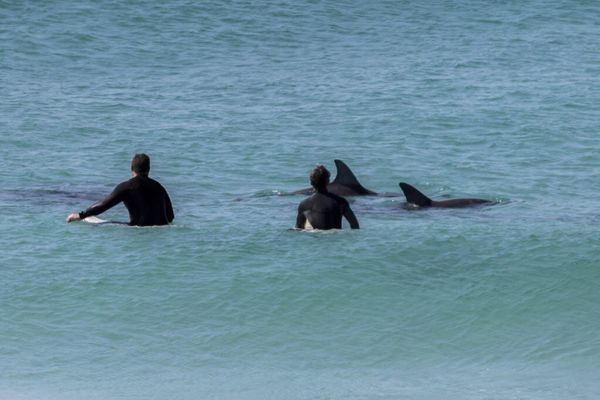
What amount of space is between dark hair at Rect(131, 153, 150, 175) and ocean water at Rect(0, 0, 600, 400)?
2.51 feet

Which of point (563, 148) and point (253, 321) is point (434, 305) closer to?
point (253, 321)

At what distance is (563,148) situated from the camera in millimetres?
24359

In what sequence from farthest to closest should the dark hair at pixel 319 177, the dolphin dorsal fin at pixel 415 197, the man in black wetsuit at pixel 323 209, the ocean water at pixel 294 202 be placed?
the dolphin dorsal fin at pixel 415 197, the man in black wetsuit at pixel 323 209, the dark hair at pixel 319 177, the ocean water at pixel 294 202

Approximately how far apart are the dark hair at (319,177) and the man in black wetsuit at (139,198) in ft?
6.14

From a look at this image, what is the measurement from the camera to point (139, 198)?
54.4 feet

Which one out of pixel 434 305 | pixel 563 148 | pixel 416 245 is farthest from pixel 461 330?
pixel 563 148

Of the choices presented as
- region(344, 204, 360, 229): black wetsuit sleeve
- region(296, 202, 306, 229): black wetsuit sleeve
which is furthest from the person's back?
region(344, 204, 360, 229): black wetsuit sleeve

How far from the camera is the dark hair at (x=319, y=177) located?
634 inches

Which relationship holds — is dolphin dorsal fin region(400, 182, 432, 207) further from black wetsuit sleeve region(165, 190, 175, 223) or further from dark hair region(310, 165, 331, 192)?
black wetsuit sleeve region(165, 190, 175, 223)

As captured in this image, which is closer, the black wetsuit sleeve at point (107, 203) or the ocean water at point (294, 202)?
the ocean water at point (294, 202)

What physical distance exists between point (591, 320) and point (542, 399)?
2694 millimetres

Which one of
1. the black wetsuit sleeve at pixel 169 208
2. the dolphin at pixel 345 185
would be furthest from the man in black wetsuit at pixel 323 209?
the dolphin at pixel 345 185

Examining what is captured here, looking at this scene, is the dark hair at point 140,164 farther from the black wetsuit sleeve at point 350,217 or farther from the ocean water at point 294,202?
the black wetsuit sleeve at point 350,217

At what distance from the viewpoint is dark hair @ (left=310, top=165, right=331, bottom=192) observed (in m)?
16.1
